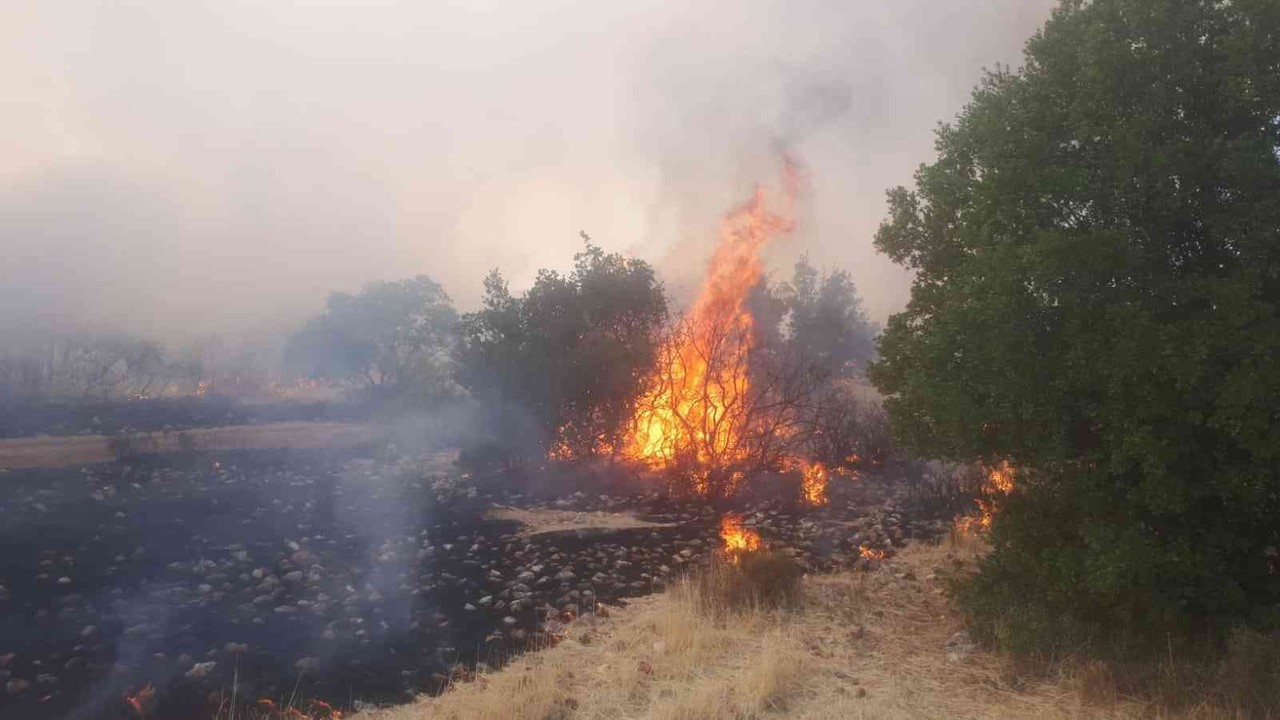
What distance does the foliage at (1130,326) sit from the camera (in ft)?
21.1

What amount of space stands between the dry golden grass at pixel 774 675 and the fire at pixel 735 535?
2973 mm

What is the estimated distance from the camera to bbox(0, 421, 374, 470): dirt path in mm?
19281

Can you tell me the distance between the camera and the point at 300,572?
431 inches

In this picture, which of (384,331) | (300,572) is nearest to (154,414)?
(384,331)

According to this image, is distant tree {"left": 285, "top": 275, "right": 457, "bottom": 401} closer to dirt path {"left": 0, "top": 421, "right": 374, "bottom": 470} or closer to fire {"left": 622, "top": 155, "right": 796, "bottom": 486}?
dirt path {"left": 0, "top": 421, "right": 374, "bottom": 470}

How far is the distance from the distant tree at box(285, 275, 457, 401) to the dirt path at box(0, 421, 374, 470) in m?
5.89

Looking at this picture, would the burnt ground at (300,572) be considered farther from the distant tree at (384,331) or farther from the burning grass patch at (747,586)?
the distant tree at (384,331)

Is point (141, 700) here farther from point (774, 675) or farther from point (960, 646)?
point (960, 646)

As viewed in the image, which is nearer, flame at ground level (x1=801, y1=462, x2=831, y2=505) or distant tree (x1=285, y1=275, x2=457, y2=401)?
flame at ground level (x1=801, y1=462, x2=831, y2=505)

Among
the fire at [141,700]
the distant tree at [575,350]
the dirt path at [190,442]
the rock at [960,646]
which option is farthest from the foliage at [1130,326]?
the dirt path at [190,442]

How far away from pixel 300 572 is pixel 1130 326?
1028 centimetres

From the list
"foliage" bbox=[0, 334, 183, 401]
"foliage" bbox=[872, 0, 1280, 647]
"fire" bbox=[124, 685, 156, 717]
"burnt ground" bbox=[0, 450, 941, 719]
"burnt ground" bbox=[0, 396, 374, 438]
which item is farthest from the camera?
"foliage" bbox=[0, 334, 183, 401]

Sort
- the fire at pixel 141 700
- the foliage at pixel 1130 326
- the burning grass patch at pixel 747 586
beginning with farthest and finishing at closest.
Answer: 1. the burning grass patch at pixel 747 586
2. the fire at pixel 141 700
3. the foliage at pixel 1130 326

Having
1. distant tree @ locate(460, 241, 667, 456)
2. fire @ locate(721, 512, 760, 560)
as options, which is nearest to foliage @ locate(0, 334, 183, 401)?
distant tree @ locate(460, 241, 667, 456)
